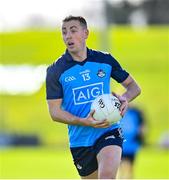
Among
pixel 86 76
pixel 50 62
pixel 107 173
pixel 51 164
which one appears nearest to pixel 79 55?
pixel 86 76

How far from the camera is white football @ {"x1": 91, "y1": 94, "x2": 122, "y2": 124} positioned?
34.0ft

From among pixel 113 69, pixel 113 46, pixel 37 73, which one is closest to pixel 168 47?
pixel 113 46

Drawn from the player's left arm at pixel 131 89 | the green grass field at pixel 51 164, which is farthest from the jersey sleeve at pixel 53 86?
the green grass field at pixel 51 164

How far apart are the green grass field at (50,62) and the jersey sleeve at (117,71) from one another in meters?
16.0

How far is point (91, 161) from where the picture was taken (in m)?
10.9

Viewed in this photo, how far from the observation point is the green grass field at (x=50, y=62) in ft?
94.7

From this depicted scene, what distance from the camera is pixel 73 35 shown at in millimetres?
10570

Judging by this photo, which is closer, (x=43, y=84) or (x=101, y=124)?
(x=101, y=124)

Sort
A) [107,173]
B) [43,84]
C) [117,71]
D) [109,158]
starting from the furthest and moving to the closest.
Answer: [43,84] < [117,71] < [109,158] < [107,173]

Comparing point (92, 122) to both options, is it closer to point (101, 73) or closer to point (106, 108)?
point (106, 108)

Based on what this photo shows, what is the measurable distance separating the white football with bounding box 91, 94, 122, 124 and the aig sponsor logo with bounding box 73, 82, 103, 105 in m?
0.16

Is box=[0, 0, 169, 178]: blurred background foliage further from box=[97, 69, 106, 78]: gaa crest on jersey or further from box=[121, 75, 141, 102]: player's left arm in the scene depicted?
box=[97, 69, 106, 78]: gaa crest on jersey

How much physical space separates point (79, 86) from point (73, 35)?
1.87 feet

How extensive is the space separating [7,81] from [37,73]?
3.21 feet
